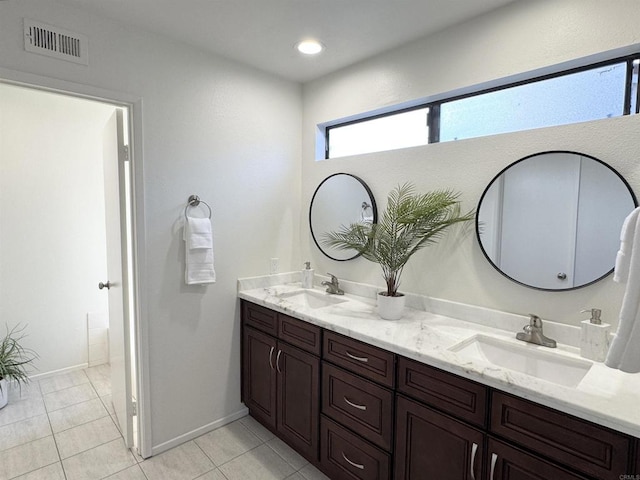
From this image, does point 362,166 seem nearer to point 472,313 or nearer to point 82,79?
point 472,313

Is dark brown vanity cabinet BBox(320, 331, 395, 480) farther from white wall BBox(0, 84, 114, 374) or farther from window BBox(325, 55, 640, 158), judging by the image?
white wall BBox(0, 84, 114, 374)

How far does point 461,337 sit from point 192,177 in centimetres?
179

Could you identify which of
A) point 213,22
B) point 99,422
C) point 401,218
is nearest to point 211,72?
point 213,22

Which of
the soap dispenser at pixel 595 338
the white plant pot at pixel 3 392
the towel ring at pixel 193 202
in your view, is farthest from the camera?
the white plant pot at pixel 3 392

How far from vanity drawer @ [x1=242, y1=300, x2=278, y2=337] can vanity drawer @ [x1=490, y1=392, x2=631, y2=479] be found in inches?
52.4

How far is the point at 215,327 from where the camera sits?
7.94 feet

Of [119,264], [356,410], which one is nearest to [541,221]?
[356,410]

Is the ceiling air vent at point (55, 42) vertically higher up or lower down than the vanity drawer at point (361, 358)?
higher up

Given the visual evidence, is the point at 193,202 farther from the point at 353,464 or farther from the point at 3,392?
the point at 3,392

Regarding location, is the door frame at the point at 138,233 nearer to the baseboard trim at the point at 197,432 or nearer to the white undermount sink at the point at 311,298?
the baseboard trim at the point at 197,432

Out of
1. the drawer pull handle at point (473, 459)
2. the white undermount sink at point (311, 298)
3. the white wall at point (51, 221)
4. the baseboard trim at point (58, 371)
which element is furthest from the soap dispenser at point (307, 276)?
the baseboard trim at point (58, 371)

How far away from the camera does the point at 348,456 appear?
5.97ft

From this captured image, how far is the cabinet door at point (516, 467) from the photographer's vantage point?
1148 mm

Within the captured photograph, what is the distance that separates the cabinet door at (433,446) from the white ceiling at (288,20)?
1.87 metres
